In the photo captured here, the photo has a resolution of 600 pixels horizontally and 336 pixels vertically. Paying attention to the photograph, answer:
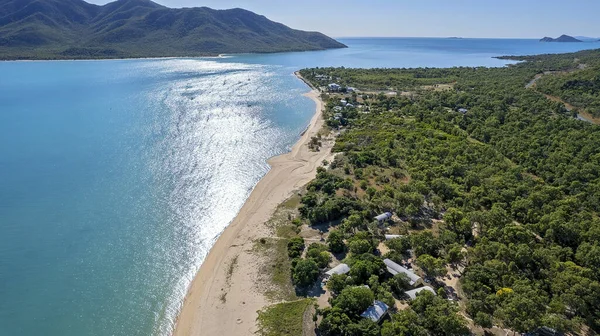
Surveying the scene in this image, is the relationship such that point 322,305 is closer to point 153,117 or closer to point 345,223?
point 345,223

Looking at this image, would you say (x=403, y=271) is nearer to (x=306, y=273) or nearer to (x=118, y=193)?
(x=306, y=273)

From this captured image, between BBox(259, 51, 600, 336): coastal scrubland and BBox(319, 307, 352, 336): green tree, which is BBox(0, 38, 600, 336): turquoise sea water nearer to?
BBox(259, 51, 600, 336): coastal scrubland

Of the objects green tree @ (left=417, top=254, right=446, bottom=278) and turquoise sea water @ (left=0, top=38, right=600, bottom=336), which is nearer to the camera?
green tree @ (left=417, top=254, right=446, bottom=278)

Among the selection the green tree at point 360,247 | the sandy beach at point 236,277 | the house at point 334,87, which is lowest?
the sandy beach at point 236,277

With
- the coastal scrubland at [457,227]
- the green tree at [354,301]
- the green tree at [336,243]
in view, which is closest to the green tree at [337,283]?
the coastal scrubland at [457,227]

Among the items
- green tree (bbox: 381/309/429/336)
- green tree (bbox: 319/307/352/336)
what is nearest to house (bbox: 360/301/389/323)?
green tree (bbox: 381/309/429/336)

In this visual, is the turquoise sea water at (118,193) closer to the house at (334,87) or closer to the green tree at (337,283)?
the green tree at (337,283)
